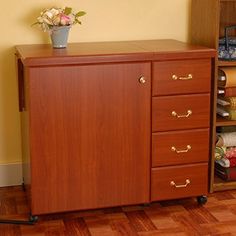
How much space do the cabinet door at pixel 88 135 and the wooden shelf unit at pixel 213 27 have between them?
432 mm

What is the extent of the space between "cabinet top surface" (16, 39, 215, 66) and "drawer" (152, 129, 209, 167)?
41 centimetres

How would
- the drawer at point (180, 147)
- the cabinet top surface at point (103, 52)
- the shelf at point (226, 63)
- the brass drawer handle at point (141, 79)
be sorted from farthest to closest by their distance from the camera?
the shelf at point (226, 63), the drawer at point (180, 147), the brass drawer handle at point (141, 79), the cabinet top surface at point (103, 52)

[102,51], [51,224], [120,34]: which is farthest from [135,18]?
[51,224]

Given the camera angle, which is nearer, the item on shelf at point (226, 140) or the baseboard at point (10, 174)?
the item on shelf at point (226, 140)

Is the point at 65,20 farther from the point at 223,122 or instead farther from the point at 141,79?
the point at 223,122

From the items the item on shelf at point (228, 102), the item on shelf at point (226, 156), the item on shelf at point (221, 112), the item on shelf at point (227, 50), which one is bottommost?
the item on shelf at point (226, 156)

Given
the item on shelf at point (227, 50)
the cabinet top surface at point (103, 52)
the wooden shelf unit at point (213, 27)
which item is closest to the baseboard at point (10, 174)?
the cabinet top surface at point (103, 52)

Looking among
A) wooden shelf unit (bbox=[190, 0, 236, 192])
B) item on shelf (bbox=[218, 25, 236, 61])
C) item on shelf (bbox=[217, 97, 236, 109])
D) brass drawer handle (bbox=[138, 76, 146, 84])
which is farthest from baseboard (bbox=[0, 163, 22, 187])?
item on shelf (bbox=[218, 25, 236, 61])

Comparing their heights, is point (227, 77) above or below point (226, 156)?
above

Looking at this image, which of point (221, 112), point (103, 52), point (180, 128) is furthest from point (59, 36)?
point (221, 112)

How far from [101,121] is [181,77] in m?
0.47

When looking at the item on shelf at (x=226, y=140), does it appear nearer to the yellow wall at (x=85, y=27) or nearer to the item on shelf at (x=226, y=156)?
the item on shelf at (x=226, y=156)

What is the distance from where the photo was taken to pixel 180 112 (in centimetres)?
266

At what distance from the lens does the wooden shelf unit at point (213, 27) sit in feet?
8.99
